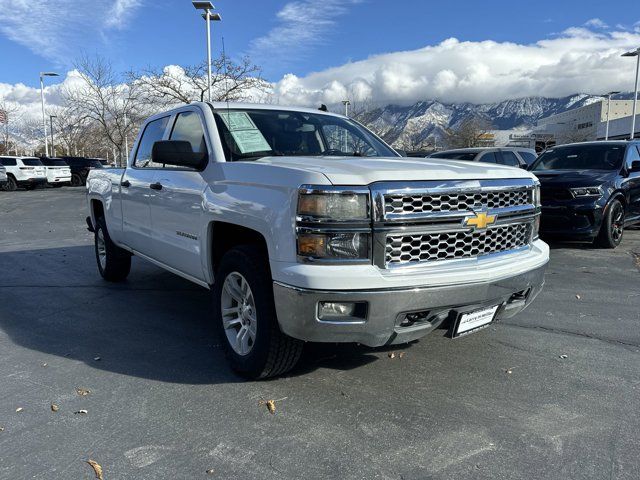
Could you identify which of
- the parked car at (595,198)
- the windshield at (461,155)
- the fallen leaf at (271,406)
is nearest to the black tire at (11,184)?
the windshield at (461,155)

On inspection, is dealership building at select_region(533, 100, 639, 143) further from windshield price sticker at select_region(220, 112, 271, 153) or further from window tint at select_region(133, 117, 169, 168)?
windshield price sticker at select_region(220, 112, 271, 153)

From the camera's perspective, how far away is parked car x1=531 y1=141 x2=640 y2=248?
325 inches

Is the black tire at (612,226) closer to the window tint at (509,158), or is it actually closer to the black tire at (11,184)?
the window tint at (509,158)

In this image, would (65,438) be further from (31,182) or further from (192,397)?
(31,182)

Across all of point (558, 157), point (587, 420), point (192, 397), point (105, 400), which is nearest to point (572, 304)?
point (587, 420)

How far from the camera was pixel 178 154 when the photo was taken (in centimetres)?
378

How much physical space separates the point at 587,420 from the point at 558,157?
7.99m

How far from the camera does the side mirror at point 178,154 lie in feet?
12.3

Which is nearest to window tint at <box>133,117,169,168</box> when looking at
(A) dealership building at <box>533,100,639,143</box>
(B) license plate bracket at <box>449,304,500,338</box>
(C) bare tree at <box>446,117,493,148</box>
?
(B) license plate bracket at <box>449,304,500,338</box>

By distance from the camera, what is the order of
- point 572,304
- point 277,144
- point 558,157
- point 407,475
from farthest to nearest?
1. point 558,157
2. point 572,304
3. point 277,144
4. point 407,475

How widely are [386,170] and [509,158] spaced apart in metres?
10.9

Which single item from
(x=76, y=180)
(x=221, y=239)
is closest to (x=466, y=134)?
(x=76, y=180)

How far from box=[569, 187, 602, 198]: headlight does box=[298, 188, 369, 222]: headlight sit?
6.55 metres

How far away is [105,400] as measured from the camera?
3.32 metres
